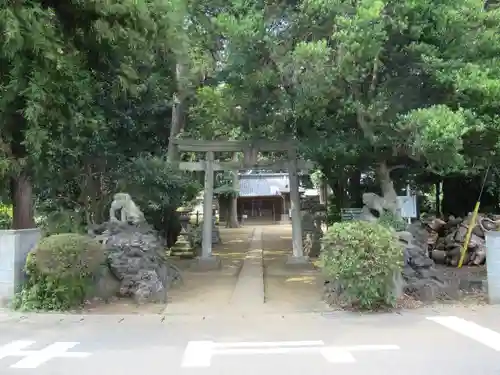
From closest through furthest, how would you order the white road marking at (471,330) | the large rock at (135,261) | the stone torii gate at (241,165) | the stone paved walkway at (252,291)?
the white road marking at (471,330) < the stone paved walkway at (252,291) < the large rock at (135,261) < the stone torii gate at (241,165)

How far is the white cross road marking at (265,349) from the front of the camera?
587 centimetres

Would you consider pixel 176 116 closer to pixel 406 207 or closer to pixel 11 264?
pixel 406 207

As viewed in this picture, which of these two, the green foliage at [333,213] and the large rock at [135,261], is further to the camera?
the green foliage at [333,213]

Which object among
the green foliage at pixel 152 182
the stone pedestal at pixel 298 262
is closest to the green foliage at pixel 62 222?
the green foliage at pixel 152 182

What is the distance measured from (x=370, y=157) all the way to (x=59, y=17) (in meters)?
6.61

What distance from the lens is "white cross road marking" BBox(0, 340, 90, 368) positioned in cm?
587

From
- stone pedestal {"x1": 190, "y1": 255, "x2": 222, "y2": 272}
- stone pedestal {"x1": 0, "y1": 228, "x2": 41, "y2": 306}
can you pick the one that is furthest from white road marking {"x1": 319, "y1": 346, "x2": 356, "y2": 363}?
stone pedestal {"x1": 190, "y1": 255, "x2": 222, "y2": 272}

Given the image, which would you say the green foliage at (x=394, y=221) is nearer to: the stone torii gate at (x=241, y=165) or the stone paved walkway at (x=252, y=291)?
the stone paved walkway at (x=252, y=291)

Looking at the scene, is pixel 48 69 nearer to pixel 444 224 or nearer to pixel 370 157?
pixel 370 157

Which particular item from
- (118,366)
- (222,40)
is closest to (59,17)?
(222,40)

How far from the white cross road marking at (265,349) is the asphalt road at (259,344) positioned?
1 cm

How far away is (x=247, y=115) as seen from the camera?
39.6 ft

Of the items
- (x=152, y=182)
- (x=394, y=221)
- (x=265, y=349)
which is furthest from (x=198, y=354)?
(x=152, y=182)

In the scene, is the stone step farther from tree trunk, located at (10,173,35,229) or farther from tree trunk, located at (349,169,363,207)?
tree trunk, located at (10,173,35,229)
